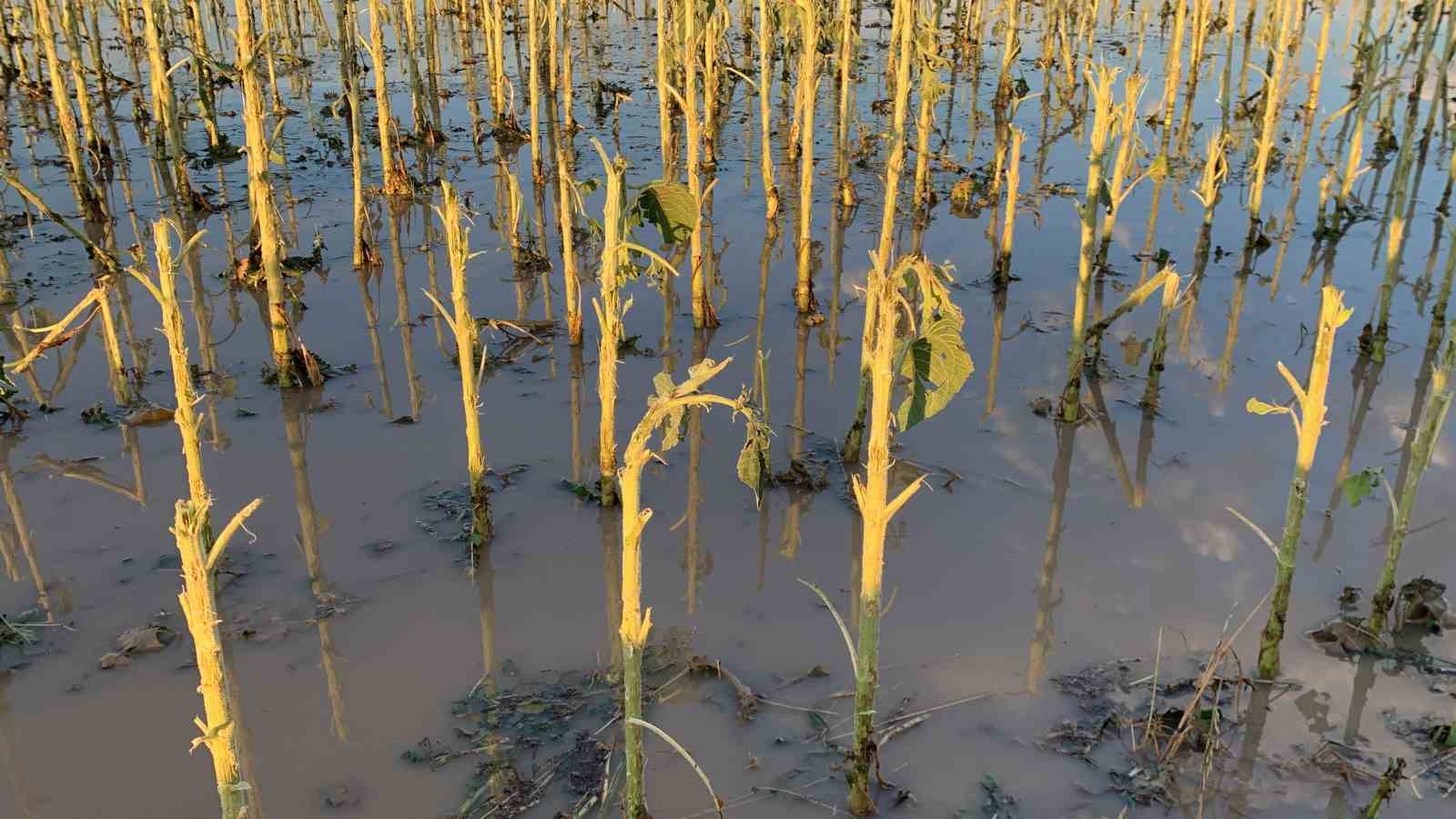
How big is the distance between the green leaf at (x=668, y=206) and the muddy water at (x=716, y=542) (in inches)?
24.9

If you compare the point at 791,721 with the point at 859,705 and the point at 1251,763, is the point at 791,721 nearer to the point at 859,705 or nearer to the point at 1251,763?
the point at 859,705

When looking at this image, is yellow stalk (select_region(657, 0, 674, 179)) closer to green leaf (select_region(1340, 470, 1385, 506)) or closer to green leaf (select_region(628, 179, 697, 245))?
green leaf (select_region(628, 179, 697, 245))

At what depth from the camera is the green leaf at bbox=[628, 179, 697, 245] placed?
→ 15.9ft

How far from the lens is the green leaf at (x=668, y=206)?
4840 millimetres

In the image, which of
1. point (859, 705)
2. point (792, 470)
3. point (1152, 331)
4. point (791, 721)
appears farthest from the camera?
point (1152, 331)

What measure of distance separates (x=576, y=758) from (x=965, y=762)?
159cm

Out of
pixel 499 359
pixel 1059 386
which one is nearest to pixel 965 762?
pixel 1059 386

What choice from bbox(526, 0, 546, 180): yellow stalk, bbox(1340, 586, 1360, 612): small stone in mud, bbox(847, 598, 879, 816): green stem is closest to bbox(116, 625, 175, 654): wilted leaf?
bbox(847, 598, 879, 816): green stem

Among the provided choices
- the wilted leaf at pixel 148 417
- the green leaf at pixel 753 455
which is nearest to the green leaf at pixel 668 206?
the green leaf at pixel 753 455

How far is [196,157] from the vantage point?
1274 centimetres

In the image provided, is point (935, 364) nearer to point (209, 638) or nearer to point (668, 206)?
point (668, 206)

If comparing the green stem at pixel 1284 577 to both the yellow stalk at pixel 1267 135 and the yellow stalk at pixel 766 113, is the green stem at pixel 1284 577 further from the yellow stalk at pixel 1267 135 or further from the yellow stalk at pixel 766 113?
the yellow stalk at pixel 766 113

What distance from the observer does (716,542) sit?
5895 millimetres

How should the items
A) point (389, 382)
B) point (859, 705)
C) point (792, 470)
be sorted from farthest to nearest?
point (389, 382), point (792, 470), point (859, 705)
